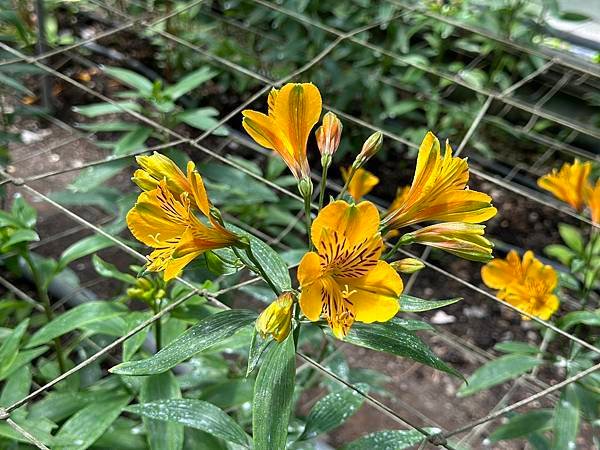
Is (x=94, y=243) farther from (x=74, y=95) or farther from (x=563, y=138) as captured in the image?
(x=563, y=138)

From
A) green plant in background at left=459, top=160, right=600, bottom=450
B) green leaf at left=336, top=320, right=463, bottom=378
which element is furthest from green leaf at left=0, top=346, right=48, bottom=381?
green plant in background at left=459, top=160, right=600, bottom=450

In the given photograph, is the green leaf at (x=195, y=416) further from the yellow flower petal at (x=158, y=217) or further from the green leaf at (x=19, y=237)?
the green leaf at (x=19, y=237)

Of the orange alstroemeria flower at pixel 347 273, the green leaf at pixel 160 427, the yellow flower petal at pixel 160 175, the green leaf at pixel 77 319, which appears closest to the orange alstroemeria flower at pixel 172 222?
the yellow flower petal at pixel 160 175

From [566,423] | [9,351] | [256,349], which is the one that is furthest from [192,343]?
[566,423]

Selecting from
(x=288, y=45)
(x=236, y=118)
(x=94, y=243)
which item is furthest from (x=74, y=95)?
(x=94, y=243)

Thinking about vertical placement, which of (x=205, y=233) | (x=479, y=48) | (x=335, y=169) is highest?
(x=205, y=233)

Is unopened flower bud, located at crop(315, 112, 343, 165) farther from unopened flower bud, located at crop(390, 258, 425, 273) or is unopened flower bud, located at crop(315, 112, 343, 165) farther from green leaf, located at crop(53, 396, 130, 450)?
green leaf, located at crop(53, 396, 130, 450)
